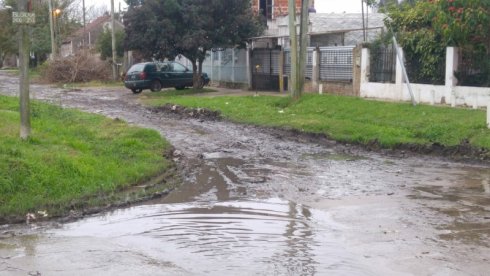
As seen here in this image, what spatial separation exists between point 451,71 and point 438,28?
132 cm

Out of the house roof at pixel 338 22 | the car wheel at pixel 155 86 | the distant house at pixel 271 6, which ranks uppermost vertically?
the distant house at pixel 271 6

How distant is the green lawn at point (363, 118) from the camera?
Answer: 1519 cm

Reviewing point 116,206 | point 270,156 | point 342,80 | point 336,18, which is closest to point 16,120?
point 270,156

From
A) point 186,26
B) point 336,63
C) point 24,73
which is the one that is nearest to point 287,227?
point 24,73

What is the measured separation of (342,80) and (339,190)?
46.3 ft

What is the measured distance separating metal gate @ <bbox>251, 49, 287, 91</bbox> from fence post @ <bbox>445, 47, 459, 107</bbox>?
1083cm

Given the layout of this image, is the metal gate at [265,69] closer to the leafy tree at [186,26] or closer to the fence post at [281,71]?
the fence post at [281,71]

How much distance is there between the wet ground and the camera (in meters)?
6.79

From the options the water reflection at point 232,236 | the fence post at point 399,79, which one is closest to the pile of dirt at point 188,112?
the fence post at point 399,79

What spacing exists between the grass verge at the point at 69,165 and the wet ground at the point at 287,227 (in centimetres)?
62

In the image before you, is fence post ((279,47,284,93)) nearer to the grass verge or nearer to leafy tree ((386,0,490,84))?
leafy tree ((386,0,490,84))

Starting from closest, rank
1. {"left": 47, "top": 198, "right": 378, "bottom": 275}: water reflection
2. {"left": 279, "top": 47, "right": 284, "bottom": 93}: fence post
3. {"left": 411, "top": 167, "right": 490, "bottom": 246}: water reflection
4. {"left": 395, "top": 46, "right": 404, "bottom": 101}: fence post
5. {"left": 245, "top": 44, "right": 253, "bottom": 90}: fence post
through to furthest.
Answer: {"left": 47, "top": 198, "right": 378, "bottom": 275}: water reflection → {"left": 411, "top": 167, "right": 490, "bottom": 246}: water reflection → {"left": 395, "top": 46, "right": 404, "bottom": 101}: fence post → {"left": 279, "top": 47, "right": 284, "bottom": 93}: fence post → {"left": 245, "top": 44, "right": 253, "bottom": 90}: fence post

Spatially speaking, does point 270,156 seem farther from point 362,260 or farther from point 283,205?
point 362,260

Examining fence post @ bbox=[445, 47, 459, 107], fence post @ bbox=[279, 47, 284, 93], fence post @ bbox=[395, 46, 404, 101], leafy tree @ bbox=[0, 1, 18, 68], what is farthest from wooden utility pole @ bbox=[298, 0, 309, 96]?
leafy tree @ bbox=[0, 1, 18, 68]
